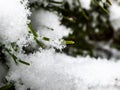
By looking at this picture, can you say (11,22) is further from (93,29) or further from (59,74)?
(93,29)

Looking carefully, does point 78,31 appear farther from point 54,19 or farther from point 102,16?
point 54,19

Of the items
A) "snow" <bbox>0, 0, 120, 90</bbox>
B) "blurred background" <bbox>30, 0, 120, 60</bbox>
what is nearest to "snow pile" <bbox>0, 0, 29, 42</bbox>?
"snow" <bbox>0, 0, 120, 90</bbox>

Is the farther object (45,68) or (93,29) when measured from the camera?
(93,29)

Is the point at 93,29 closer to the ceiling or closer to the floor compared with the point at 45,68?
closer to the floor

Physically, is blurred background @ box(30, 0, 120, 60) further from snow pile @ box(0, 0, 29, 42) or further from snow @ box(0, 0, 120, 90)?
snow pile @ box(0, 0, 29, 42)

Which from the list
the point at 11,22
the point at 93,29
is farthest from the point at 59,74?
the point at 93,29

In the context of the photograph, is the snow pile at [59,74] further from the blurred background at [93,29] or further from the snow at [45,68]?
the blurred background at [93,29]

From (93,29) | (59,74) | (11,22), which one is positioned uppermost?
(11,22)

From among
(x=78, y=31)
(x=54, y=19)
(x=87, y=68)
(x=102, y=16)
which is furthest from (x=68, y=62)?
(x=102, y=16)
